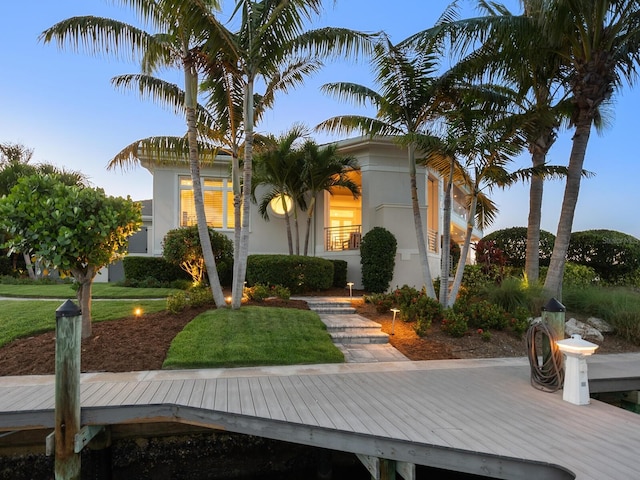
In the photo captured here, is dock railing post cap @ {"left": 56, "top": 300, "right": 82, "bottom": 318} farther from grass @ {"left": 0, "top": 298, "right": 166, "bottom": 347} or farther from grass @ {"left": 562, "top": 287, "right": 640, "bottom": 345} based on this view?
grass @ {"left": 562, "top": 287, "right": 640, "bottom": 345}

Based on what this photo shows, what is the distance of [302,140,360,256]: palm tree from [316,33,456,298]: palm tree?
286 centimetres

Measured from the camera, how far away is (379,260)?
37.7 ft

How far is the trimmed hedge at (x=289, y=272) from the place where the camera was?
10.5 meters

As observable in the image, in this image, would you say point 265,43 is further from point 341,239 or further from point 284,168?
point 341,239

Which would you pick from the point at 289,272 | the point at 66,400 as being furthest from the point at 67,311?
the point at 289,272

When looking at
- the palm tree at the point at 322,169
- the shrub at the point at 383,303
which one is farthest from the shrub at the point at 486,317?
the palm tree at the point at 322,169

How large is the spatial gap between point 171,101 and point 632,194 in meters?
34.6

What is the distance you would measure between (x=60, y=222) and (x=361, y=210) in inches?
406

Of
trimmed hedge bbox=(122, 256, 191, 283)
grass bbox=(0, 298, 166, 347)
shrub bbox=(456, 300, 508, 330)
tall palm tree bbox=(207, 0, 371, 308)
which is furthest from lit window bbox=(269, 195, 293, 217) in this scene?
shrub bbox=(456, 300, 508, 330)

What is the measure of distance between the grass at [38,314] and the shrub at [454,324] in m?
6.28

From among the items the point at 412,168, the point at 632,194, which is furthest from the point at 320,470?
the point at 632,194

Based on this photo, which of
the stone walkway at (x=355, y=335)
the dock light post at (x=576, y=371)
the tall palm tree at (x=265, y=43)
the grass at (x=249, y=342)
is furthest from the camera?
the tall palm tree at (x=265, y=43)

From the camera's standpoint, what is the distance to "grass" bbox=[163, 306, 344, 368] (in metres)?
5.44

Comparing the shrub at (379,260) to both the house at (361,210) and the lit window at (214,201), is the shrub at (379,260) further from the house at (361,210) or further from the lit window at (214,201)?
the lit window at (214,201)
